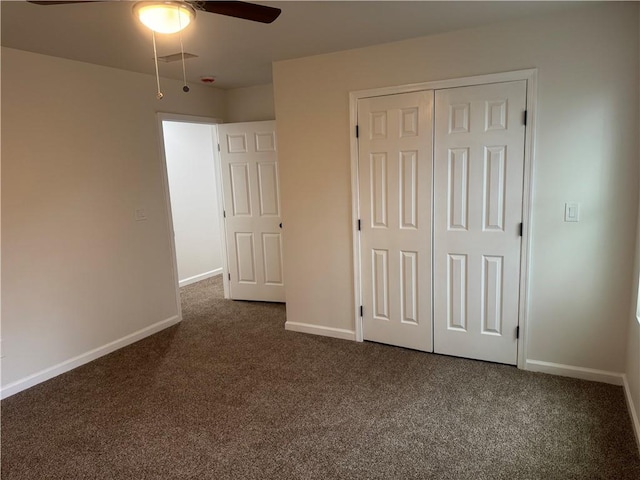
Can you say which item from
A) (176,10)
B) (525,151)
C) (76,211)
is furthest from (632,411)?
(76,211)

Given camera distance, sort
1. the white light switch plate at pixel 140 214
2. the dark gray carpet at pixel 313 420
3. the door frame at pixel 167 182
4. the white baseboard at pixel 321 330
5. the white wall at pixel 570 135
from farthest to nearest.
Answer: the door frame at pixel 167 182 < the white light switch plate at pixel 140 214 < the white baseboard at pixel 321 330 < the white wall at pixel 570 135 < the dark gray carpet at pixel 313 420

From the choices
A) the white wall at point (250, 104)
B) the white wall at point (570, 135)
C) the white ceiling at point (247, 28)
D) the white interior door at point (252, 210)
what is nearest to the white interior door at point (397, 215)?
the white wall at point (570, 135)

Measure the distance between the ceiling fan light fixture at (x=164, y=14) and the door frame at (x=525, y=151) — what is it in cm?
173

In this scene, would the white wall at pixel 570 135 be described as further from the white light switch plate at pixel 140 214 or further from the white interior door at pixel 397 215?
the white light switch plate at pixel 140 214

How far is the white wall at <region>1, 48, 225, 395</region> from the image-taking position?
9.61ft

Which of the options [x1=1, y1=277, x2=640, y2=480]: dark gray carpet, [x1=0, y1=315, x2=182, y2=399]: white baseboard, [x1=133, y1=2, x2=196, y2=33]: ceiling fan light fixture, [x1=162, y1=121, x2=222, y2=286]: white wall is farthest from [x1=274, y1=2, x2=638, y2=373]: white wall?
[x1=162, y1=121, x2=222, y2=286]: white wall

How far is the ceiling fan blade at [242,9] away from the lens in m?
1.75

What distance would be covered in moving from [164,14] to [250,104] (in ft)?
9.83

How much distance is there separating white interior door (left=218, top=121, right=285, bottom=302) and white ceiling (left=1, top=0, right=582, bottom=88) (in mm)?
1189

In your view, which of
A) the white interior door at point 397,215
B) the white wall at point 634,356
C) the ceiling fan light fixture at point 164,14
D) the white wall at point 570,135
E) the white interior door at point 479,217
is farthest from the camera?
the white interior door at point 397,215

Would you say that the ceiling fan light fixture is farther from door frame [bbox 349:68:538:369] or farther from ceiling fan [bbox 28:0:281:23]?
door frame [bbox 349:68:538:369]

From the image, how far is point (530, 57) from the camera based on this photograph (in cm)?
269

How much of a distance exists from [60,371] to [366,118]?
305cm

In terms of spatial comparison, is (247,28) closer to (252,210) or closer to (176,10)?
(176,10)
